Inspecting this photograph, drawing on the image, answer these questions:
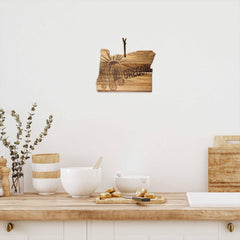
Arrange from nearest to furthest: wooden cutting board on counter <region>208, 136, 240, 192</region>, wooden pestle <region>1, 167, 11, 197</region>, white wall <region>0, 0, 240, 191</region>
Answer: wooden pestle <region>1, 167, 11, 197</region> < wooden cutting board on counter <region>208, 136, 240, 192</region> < white wall <region>0, 0, 240, 191</region>

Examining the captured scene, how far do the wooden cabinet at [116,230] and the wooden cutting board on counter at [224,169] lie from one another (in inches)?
Answer: 20.7

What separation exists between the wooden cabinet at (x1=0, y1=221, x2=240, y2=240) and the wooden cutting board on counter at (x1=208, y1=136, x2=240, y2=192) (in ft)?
1.73

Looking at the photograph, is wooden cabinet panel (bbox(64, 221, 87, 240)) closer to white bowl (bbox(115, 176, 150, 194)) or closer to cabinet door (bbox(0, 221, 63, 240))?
cabinet door (bbox(0, 221, 63, 240))

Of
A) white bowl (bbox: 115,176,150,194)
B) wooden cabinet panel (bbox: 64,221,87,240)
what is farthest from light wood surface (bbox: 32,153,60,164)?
wooden cabinet panel (bbox: 64,221,87,240)

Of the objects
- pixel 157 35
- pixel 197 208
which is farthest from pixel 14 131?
pixel 197 208

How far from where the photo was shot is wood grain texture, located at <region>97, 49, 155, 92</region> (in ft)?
6.77

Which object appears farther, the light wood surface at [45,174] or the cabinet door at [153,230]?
the light wood surface at [45,174]

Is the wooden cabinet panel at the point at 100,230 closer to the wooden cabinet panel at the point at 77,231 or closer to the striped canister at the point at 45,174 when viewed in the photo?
A: the wooden cabinet panel at the point at 77,231

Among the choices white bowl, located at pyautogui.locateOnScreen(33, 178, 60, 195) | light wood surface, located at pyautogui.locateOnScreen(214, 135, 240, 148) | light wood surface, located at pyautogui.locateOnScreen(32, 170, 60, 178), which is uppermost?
light wood surface, located at pyautogui.locateOnScreen(214, 135, 240, 148)

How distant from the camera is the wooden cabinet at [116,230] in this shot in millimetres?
1461

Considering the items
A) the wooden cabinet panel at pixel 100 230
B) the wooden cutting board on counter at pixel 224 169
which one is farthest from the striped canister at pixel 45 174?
the wooden cutting board on counter at pixel 224 169

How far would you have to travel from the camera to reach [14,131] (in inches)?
82.0

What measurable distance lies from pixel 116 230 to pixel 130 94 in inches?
34.4

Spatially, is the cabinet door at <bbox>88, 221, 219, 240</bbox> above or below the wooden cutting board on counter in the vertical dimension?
below
